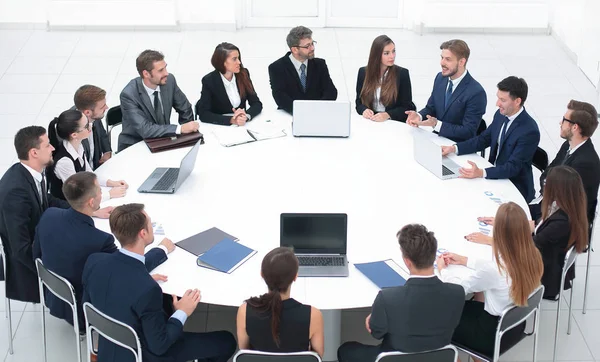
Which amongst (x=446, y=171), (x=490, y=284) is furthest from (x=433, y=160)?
(x=490, y=284)

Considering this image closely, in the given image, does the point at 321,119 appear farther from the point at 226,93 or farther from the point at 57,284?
the point at 57,284

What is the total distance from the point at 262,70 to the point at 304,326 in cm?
627

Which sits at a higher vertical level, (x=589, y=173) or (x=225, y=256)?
(x=589, y=173)

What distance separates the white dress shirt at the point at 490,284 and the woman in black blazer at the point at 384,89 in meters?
2.41

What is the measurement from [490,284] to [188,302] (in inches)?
59.3

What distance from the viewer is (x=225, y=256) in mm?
4402

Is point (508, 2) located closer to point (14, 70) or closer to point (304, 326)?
point (14, 70)

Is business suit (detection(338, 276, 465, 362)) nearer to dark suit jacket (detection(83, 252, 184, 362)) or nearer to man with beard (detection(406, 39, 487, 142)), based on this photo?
dark suit jacket (detection(83, 252, 184, 362))

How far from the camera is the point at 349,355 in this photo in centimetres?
414

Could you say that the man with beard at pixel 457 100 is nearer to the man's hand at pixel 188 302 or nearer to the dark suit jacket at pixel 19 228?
the man's hand at pixel 188 302

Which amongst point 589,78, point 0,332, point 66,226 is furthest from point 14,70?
point 589,78

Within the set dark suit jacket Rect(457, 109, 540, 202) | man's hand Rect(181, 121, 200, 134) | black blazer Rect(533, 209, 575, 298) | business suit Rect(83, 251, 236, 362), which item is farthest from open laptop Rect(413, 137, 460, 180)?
business suit Rect(83, 251, 236, 362)

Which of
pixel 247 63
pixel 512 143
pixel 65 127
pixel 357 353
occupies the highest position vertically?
pixel 65 127

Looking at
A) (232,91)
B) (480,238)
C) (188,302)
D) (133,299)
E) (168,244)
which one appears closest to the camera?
(133,299)
